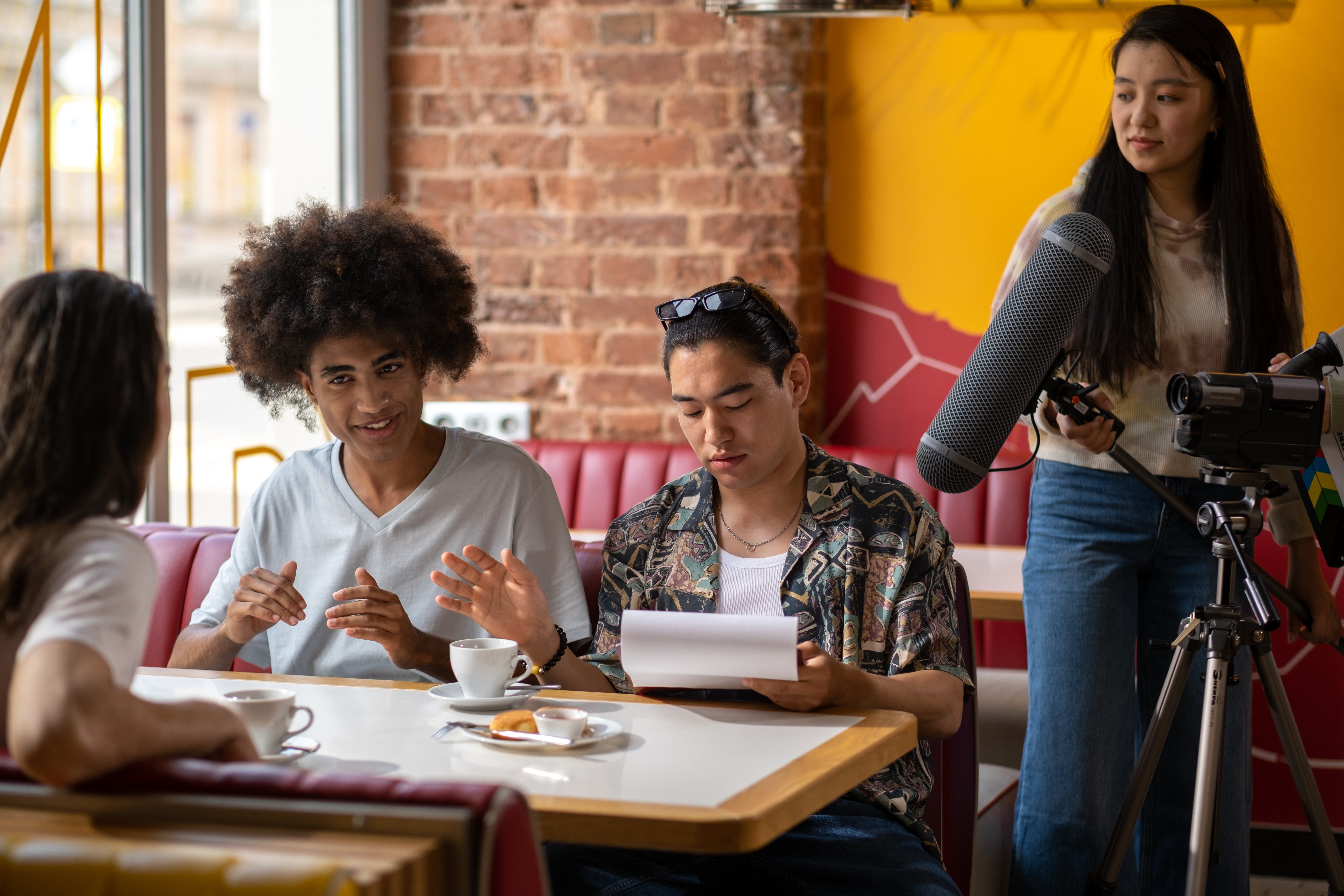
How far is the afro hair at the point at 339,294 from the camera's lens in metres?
1.92

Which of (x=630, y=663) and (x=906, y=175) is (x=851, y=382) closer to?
(x=906, y=175)

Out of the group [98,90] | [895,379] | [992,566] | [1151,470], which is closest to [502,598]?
[1151,470]

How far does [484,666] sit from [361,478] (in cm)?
59

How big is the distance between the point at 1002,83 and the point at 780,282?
2.36 ft

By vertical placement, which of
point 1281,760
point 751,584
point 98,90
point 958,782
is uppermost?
point 98,90

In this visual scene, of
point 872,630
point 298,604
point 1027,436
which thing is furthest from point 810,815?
point 1027,436

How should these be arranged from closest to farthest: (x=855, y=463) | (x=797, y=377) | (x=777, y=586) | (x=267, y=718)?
(x=267, y=718), (x=777, y=586), (x=797, y=377), (x=855, y=463)

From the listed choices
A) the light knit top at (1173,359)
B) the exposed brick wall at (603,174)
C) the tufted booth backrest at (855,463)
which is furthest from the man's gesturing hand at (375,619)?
the exposed brick wall at (603,174)

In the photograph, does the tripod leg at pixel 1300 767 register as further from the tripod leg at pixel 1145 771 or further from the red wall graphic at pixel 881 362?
the red wall graphic at pixel 881 362

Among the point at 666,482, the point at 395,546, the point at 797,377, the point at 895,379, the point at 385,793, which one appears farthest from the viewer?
the point at 895,379

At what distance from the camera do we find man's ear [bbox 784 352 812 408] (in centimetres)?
175

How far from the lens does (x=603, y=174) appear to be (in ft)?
10.6

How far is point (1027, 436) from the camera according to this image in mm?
3027

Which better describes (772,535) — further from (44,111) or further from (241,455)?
(241,455)
